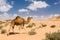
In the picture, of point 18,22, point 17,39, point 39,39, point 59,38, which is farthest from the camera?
point 18,22

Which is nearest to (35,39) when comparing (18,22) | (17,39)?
(17,39)

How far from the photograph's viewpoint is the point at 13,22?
17.9 metres

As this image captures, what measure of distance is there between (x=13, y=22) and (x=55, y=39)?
7918mm

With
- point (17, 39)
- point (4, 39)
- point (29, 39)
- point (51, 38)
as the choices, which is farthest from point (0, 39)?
point (51, 38)

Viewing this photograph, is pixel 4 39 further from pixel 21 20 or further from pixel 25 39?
pixel 21 20

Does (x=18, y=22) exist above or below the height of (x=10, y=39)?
above

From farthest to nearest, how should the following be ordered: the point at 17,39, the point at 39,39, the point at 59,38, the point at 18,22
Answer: the point at 18,22
the point at 17,39
the point at 39,39
the point at 59,38

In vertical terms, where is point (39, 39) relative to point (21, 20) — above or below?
below

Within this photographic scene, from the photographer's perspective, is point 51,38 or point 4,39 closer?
point 51,38

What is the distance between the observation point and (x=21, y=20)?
18172 millimetres

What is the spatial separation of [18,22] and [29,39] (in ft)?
15.5

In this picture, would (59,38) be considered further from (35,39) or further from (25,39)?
(25,39)

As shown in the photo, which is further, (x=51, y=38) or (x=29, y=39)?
(x=29, y=39)

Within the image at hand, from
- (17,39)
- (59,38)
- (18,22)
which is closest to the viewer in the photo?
(59,38)
